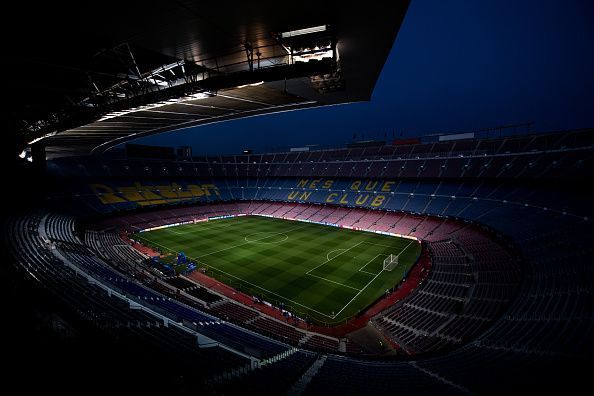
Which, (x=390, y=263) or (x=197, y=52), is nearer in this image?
(x=197, y=52)

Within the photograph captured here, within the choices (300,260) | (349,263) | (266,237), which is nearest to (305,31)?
(349,263)

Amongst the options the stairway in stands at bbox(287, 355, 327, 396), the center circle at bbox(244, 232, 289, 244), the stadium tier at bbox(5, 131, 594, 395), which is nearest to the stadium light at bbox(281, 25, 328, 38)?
the stadium tier at bbox(5, 131, 594, 395)

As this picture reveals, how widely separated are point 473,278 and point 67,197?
46.0m

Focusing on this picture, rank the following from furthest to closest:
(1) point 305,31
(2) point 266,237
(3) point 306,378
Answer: (2) point 266,237 → (3) point 306,378 → (1) point 305,31

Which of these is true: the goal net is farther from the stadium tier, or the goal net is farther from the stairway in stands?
the stairway in stands

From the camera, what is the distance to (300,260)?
2595 cm

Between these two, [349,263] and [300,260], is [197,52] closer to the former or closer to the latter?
[300,260]

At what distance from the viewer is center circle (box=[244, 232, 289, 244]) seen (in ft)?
106

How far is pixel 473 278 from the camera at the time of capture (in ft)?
60.5

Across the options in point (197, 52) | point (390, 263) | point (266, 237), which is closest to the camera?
point (197, 52)

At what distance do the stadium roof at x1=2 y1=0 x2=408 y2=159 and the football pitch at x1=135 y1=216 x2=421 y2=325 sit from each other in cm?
1317

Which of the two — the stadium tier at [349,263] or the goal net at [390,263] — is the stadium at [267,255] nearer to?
the stadium tier at [349,263]

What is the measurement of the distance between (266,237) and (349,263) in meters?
12.4

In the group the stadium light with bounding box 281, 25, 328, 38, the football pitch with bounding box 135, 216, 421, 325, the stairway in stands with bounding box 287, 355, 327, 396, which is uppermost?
the stadium light with bounding box 281, 25, 328, 38
